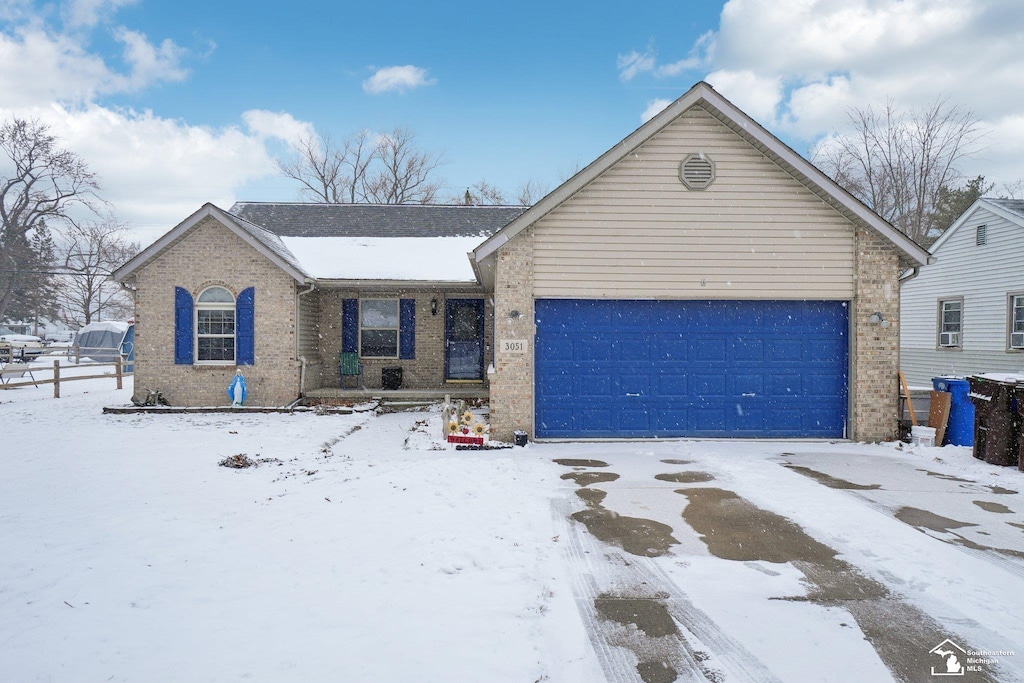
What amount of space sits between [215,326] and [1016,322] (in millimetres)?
22050

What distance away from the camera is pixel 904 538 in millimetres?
5078

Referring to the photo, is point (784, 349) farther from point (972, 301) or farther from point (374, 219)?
point (374, 219)

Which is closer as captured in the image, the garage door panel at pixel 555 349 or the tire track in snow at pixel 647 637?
the tire track in snow at pixel 647 637

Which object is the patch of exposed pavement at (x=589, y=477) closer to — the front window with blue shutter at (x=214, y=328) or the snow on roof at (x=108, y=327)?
the front window with blue shutter at (x=214, y=328)

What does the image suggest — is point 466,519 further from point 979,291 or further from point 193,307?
point 979,291

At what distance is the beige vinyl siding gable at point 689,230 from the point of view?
941 cm

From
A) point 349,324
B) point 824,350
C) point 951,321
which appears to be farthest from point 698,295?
point 951,321

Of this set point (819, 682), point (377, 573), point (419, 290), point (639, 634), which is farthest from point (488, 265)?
point (819, 682)

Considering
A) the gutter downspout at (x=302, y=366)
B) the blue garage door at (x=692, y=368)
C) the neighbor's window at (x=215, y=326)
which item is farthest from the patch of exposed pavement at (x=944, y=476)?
the neighbor's window at (x=215, y=326)

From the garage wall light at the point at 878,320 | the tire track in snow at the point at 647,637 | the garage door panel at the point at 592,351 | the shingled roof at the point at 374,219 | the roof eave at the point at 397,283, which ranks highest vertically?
the shingled roof at the point at 374,219

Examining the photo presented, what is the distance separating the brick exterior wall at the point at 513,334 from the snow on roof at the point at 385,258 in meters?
4.19

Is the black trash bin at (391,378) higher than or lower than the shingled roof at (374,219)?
lower

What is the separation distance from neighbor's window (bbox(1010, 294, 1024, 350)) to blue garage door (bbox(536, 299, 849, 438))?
10093 mm

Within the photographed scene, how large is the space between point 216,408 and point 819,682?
1290 centimetres
